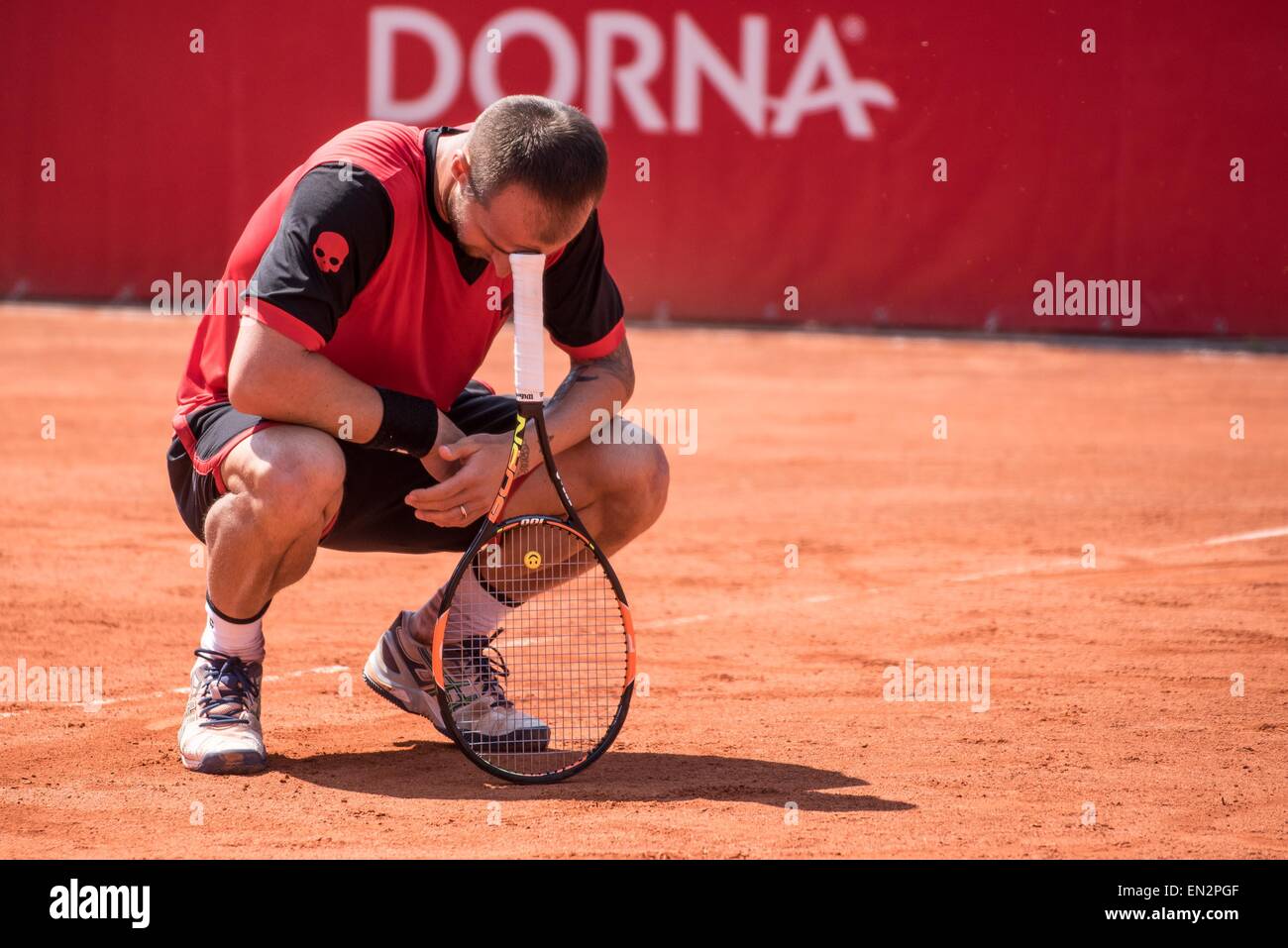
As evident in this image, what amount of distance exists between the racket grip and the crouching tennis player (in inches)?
1.9

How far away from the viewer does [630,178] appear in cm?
1409

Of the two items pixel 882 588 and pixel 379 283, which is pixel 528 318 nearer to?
pixel 379 283

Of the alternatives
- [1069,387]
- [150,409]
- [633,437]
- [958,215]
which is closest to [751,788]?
[633,437]

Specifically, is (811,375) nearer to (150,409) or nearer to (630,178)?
(630,178)

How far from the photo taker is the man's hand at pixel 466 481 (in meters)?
3.47

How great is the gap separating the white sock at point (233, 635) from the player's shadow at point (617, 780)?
0.82 ft

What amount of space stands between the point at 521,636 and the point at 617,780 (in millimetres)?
766

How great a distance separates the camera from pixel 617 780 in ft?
11.7

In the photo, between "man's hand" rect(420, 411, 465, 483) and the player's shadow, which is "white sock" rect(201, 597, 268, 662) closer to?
the player's shadow
